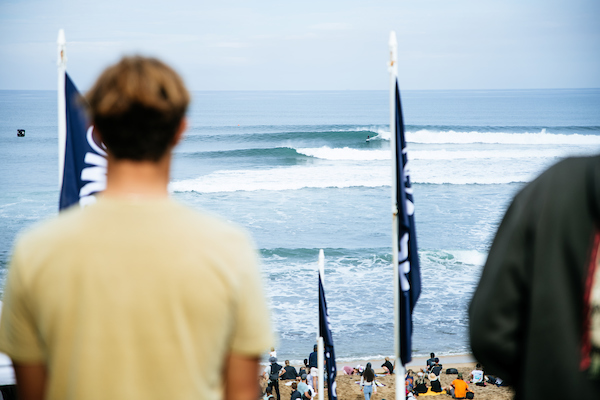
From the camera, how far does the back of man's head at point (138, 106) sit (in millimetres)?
1248

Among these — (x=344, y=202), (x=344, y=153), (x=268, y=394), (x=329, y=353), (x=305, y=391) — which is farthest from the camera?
(x=344, y=153)

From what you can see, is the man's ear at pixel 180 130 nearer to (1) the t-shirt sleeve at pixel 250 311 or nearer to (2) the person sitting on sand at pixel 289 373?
(1) the t-shirt sleeve at pixel 250 311

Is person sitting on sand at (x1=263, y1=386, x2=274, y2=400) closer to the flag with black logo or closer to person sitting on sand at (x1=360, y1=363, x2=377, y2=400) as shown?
person sitting on sand at (x1=360, y1=363, x2=377, y2=400)

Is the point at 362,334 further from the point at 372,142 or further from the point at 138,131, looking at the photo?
the point at 372,142

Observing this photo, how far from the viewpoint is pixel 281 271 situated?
70.0ft

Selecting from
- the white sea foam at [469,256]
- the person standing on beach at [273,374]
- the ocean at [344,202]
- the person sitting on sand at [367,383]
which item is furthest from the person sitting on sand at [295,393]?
the white sea foam at [469,256]

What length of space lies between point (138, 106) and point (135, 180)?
168 mm

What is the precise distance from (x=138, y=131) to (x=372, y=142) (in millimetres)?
53461

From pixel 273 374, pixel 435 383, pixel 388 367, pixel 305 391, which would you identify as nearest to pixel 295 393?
pixel 305 391

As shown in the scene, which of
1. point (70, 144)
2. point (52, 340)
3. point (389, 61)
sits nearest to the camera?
point (52, 340)

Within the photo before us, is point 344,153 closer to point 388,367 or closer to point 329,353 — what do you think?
point 388,367

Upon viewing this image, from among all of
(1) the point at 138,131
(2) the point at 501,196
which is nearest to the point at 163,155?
(1) the point at 138,131

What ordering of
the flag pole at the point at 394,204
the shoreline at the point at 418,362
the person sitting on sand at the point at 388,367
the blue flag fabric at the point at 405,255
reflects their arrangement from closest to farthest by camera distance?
1. the blue flag fabric at the point at 405,255
2. the flag pole at the point at 394,204
3. the person sitting on sand at the point at 388,367
4. the shoreline at the point at 418,362

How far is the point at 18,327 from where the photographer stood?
1276 millimetres
